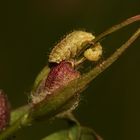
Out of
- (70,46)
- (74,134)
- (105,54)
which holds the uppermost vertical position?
(70,46)

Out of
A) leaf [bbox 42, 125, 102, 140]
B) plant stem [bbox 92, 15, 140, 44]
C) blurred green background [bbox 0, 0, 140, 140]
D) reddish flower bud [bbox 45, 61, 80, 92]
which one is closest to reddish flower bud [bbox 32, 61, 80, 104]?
reddish flower bud [bbox 45, 61, 80, 92]

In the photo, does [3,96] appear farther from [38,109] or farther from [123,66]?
[123,66]

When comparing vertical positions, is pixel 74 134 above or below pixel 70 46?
below

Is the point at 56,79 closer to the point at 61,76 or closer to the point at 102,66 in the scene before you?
the point at 61,76

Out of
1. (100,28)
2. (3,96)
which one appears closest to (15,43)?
(100,28)

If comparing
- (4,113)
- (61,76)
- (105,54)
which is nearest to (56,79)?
(61,76)

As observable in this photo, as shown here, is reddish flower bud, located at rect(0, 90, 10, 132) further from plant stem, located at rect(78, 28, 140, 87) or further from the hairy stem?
plant stem, located at rect(78, 28, 140, 87)
